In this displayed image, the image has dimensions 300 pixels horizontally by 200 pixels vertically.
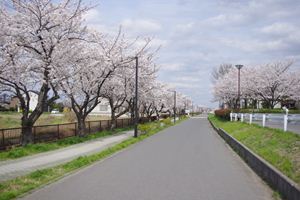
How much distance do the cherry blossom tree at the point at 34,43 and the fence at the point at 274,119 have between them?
10847 millimetres

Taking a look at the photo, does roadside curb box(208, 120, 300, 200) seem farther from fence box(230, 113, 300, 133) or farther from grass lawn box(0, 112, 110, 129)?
grass lawn box(0, 112, 110, 129)

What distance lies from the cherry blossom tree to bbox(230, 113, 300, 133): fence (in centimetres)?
1085

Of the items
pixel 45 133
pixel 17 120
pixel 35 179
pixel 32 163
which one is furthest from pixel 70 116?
pixel 35 179

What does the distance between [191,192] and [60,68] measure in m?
12.2

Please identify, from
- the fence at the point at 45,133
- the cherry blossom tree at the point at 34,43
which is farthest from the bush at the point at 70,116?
the cherry blossom tree at the point at 34,43

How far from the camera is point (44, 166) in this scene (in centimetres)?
1214

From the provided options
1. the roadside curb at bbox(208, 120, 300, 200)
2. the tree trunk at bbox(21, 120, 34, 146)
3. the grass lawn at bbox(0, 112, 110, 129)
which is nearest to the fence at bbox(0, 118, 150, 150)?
the tree trunk at bbox(21, 120, 34, 146)

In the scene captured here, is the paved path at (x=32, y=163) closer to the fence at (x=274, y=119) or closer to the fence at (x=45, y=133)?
the fence at (x=45, y=133)

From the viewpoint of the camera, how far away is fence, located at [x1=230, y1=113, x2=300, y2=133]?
1733 cm

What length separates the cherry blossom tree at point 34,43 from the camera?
648 inches

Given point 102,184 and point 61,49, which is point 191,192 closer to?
point 102,184

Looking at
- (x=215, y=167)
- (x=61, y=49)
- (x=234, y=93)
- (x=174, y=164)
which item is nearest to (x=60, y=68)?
(x=61, y=49)

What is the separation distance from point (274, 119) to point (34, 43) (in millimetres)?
12786

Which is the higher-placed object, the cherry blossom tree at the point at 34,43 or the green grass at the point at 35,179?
the cherry blossom tree at the point at 34,43
